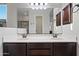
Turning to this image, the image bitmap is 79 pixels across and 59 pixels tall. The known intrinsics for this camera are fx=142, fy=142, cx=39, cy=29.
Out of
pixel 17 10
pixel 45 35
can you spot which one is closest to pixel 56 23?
pixel 45 35

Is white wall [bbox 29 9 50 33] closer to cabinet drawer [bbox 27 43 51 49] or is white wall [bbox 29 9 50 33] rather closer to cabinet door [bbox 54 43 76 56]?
cabinet drawer [bbox 27 43 51 49]

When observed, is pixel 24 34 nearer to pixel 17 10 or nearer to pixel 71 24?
pixel 17 10

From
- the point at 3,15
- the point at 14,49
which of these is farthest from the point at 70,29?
the point at 3,15

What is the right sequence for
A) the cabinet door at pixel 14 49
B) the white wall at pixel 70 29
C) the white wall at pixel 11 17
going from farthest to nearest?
the white wall at pixel 11 17
the cabinet door at pixel 14 49
the white wall at pixel 70 29

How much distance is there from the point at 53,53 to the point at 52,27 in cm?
61

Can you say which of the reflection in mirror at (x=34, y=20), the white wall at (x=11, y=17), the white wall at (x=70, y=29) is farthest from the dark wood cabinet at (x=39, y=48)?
the white wall at (x=11, y=17)

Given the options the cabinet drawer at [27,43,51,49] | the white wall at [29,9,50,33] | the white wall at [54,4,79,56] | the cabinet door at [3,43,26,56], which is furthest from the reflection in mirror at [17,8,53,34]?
the cabinet door at [3,43,26,56]

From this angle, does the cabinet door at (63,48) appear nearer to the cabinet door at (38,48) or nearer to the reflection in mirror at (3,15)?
the cabinet door at (38,48)

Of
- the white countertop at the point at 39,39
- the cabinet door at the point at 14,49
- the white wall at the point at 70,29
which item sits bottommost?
the cabinet door at the point at 14,49

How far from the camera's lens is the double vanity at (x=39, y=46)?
3.19 m

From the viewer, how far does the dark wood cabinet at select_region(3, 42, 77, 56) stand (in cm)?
319

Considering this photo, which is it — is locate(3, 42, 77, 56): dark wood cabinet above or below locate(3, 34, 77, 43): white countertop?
below

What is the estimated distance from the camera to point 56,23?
3373 millimetres

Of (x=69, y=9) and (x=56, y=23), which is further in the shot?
(x=56, y=23)
